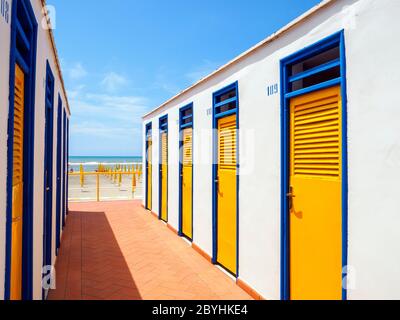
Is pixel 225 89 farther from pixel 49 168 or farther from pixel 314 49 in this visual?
pixel 49 168

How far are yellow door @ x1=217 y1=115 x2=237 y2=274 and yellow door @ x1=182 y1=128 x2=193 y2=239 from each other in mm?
1269

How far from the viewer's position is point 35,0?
2717 mm

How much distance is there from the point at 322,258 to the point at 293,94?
5.05ft

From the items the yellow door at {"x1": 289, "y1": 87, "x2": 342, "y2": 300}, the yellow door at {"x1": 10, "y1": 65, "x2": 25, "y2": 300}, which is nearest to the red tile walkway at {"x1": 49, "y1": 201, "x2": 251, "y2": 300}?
the yellow door at {"x1": 289, "y1": 87, "x2": 342, "y2": 300}

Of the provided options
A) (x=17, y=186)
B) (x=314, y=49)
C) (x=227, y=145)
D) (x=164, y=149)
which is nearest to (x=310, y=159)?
(x=314, y=49)

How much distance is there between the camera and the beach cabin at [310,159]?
2.17 metres

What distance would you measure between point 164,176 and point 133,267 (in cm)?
360

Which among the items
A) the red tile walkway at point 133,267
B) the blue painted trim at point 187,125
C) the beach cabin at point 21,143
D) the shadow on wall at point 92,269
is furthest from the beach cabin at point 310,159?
the beach cabin at point 21,143

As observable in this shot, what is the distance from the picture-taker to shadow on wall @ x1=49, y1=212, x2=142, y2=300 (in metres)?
3.85

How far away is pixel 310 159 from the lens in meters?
2.94

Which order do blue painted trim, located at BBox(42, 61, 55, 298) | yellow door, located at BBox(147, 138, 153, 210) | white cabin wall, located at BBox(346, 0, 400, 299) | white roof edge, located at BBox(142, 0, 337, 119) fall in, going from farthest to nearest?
1. yellow door, located at BBox(147, 138, 153, 210)
2. blue painted trim, located at BBox(42, 61, 55, 298)
3. white roof edge, located at BBox(142, 0, 337, 119)
4. white cabin wall, located at BBox(346, 0, 400, 299)

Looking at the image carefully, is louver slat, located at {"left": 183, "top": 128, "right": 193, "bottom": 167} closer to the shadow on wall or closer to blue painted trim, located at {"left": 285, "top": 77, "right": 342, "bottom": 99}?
the shadow on wall

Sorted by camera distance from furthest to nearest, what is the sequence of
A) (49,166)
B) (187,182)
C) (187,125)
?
1. (187,182)
2. (187,125)
3. (49,166)
